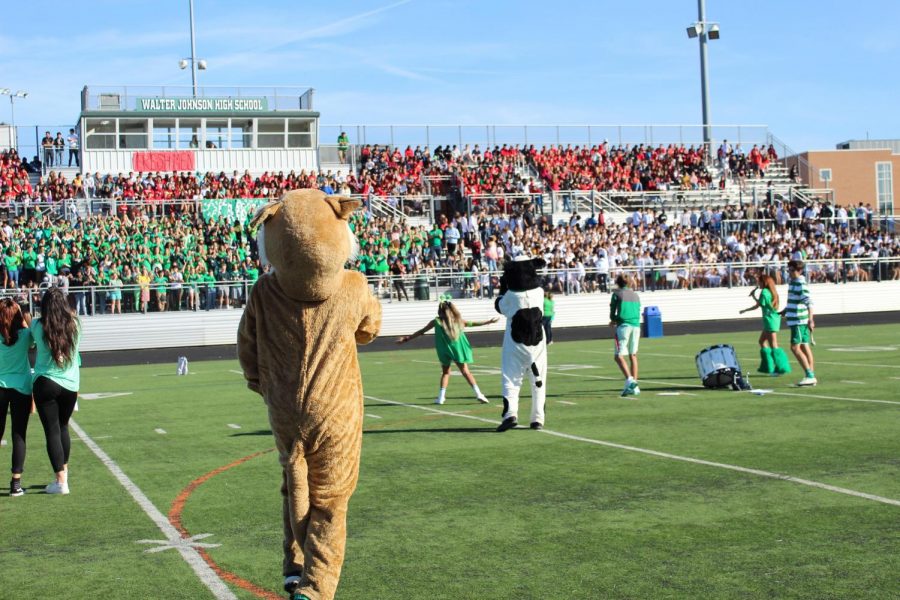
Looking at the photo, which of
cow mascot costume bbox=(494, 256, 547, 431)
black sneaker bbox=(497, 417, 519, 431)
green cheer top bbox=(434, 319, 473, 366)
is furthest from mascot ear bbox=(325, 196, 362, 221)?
green cheer top bbox=(434, 319, 473, 366)

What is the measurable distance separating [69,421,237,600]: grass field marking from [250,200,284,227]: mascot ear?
85.5 inches

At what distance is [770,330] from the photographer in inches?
700

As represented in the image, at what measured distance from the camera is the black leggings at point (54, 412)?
9.57m

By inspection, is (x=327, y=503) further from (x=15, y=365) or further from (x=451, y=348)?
(x=451, y=348)

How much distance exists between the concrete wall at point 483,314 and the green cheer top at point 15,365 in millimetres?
23424

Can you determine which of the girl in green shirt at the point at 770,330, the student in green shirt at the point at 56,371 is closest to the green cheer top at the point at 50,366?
the student in green shirt at the point at 56,371

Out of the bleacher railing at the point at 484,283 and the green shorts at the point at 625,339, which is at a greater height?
the bleacher railing at the point at 484,283

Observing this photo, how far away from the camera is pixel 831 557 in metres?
6.51

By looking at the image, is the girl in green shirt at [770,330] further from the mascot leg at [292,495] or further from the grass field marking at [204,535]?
the mascot leg at [292,495]

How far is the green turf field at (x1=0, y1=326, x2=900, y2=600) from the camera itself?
20.8 feet

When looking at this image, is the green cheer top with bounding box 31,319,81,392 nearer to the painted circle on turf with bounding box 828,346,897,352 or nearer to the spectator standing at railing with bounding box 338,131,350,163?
the painted circle on turf with bounding box 828,346,897,352

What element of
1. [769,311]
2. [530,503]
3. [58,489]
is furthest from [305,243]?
[769,311]

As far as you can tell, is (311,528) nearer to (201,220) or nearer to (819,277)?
(201,220)

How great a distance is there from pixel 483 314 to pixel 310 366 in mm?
30841
